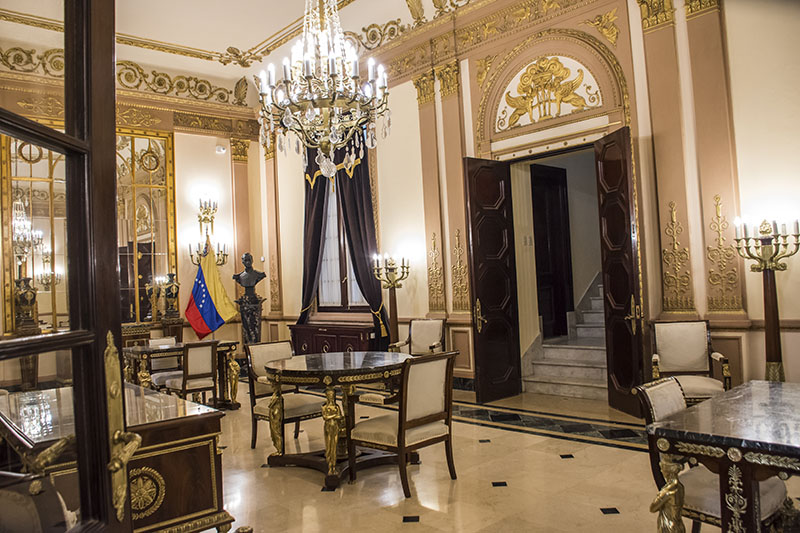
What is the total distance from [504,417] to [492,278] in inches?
63.7

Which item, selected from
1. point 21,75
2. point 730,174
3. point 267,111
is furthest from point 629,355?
point 21,75

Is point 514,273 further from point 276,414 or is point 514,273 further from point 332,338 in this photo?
point 276,414

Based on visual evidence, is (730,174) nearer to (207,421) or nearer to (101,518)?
(207,421)

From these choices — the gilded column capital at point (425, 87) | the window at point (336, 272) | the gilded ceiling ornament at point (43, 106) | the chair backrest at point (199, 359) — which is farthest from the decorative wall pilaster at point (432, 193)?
the gilded ceiling ornament at point (43, 106)

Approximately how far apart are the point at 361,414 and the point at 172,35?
20.4 ft

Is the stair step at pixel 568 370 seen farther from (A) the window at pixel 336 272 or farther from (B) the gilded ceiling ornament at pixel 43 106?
(B) the gilded ceiling ornament at pixel 43 106

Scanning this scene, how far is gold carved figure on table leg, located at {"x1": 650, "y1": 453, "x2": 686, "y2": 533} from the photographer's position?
2.07 m

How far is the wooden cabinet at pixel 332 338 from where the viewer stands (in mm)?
7832

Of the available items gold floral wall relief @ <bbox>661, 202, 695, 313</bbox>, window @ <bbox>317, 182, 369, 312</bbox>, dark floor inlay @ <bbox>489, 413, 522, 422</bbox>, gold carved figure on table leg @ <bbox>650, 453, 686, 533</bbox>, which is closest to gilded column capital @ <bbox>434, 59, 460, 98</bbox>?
window @ <bbox>317, 182, 369, 312</bbox>

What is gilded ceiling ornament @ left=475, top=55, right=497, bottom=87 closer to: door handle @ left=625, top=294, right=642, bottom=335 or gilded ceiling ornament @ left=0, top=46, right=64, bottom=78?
door handle @ left=625, top=294, right=642, bottom=335

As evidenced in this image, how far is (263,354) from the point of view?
16.9 feet

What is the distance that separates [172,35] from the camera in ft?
27.9

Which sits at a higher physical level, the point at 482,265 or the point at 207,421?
the point at 482,265

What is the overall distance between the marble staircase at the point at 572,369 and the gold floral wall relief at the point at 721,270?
1.59m
